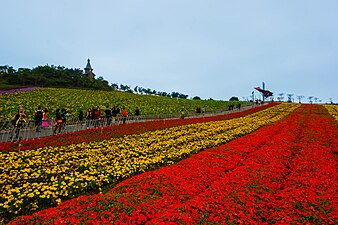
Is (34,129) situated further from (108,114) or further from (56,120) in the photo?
(108,114)

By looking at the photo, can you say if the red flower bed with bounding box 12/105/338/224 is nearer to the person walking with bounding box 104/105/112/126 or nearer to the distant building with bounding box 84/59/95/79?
the person walking with bounding box 104/105/112/126

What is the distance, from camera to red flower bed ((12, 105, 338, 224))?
7352mm

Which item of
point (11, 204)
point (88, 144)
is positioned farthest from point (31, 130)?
point (11, 204)

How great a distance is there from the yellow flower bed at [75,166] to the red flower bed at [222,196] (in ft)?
3.72

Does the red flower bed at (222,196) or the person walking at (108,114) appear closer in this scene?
the red flower bed at (222,196)

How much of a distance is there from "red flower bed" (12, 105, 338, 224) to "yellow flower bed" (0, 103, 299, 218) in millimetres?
1133

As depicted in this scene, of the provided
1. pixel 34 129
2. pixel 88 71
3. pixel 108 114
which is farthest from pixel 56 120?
pixel 88 71

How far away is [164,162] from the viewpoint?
554 inches

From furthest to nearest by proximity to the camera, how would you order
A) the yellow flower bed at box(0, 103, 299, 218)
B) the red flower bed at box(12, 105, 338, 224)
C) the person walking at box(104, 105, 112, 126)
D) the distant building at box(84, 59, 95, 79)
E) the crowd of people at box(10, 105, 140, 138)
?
1. the distant building at box(84, 59, 95, 79)
2. the person walking at box(104, 105, 112, 126)
3. the crowd of people at box(10, 105, 140, 138)
4. the yellow flower bed at box(0, 103, 299, 218)
5. the red flower bed at box(12, 105, 338, 224)

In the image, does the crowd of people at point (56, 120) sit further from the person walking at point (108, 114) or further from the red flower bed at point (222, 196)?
the red flower bed at point (222, 196)

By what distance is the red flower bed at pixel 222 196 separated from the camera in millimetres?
7352

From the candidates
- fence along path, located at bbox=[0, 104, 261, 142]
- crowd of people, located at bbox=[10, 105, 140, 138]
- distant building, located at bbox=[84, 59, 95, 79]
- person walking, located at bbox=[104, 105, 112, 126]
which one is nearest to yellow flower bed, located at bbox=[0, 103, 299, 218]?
fence along path, located at bbox=[0, 104, 261, 142]

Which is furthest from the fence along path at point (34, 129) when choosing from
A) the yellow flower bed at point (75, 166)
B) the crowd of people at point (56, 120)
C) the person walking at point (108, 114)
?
the yellow flower bed at point (75, 166)

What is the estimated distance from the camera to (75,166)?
12648 millimetres
